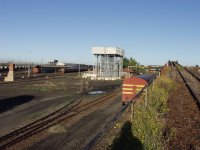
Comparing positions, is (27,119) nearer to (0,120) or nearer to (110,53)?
(0,120)

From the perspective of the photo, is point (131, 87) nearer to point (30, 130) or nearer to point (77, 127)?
point (77, 127)

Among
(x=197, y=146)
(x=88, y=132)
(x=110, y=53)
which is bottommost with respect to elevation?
(x=88, y=132)

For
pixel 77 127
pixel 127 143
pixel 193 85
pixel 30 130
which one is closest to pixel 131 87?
pixel 77 127

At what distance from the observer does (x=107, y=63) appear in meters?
77.6

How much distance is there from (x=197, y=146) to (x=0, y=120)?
16.2 metres

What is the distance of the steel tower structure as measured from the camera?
76.1 meters

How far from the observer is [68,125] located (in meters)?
20.3

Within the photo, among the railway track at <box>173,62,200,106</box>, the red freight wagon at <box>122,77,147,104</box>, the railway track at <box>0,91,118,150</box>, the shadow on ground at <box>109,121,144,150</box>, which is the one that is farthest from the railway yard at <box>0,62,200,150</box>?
the red freight wagon at <box>122,77,147,104</box>

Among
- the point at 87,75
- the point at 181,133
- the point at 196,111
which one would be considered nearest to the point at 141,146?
the point at 181,133

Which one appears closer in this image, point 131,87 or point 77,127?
point 77,127

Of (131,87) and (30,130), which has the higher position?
(131,87)

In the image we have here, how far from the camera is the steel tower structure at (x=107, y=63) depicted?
76144 millimetres

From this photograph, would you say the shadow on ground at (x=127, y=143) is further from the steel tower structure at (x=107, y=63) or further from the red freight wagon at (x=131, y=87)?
the steel tower structure at (x=107, y=63)

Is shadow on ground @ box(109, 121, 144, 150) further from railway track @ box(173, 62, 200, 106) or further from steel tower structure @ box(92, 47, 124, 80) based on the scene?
Result: steel tower structure @ box(92, 47, 124, 80)
